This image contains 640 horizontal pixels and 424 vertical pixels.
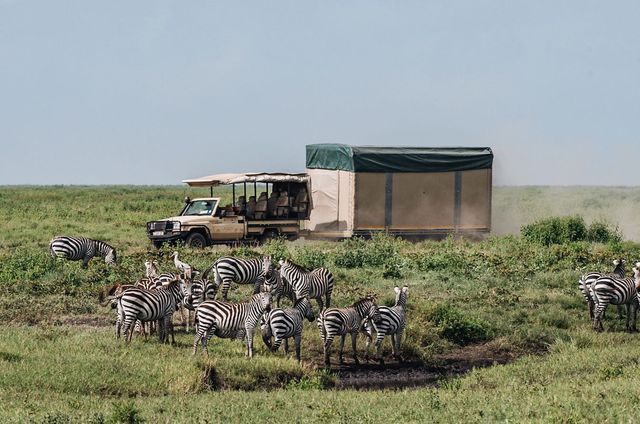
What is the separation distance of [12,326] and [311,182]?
17.5 meters

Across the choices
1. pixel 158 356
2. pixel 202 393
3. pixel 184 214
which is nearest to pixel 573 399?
pixel 202 393

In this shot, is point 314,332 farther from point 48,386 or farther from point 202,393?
point 48,386

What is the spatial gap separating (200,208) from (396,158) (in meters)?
6.79

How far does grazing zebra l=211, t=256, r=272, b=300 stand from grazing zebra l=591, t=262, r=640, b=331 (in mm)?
7262

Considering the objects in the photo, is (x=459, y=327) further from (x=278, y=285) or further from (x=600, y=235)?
(x=600, y=235)

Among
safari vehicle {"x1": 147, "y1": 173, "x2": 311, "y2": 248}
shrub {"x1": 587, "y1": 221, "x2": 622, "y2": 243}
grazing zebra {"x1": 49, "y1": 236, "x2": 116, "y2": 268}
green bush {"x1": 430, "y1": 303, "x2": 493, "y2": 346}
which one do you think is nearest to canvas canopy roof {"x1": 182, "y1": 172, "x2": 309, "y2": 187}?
safari vehicle {"x1": 147, "y1": 173, "x2": 311, "y2": 248}

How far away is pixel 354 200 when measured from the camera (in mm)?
35094

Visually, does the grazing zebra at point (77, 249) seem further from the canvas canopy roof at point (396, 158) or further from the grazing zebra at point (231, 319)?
the grazing zebra at point (231, 319)

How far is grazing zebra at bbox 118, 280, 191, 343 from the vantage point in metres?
19.1

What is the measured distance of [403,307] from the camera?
68.2 ft

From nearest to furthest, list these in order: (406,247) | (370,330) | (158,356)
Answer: (158,356) < (370,330) < (406,247)

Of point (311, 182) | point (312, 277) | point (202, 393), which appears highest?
point (311, 182)

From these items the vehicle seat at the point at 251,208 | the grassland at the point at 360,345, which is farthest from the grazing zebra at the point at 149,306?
the vehicle seat at the point at 251,208

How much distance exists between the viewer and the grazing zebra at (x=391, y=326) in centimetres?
2006
